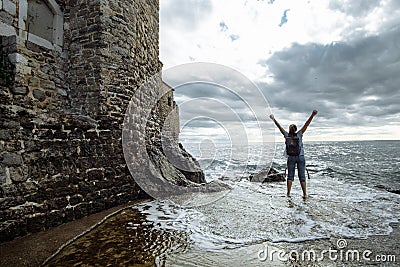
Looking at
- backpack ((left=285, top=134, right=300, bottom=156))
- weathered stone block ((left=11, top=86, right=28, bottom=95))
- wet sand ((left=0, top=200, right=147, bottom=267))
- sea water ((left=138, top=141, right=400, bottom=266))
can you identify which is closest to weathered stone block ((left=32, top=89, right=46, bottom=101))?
weathered stone block ((left=11, top=86, right=28, bottom=95))

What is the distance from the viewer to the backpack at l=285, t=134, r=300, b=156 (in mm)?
6371

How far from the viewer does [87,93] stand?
219 inches

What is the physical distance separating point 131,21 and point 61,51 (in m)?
1.97

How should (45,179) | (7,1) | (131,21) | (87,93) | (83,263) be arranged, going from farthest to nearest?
(131,21)
(87,93)
(7,1)
(45,179)
(83,263)

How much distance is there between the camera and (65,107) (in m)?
5.78

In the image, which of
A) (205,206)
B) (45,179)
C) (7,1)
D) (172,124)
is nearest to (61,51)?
(7,1)

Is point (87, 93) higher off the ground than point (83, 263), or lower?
higher

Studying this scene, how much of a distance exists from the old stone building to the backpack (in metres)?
4.20

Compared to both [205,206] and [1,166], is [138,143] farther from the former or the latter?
[1,166]

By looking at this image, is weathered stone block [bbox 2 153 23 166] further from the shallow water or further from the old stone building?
the shallow water

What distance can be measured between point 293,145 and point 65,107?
6174 millimetres

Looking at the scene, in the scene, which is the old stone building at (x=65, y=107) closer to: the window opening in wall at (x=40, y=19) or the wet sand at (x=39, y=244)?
the window opening in wall at (x=40, y=19)

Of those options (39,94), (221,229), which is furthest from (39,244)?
(39,94)

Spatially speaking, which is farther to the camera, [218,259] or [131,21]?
[131,21]
